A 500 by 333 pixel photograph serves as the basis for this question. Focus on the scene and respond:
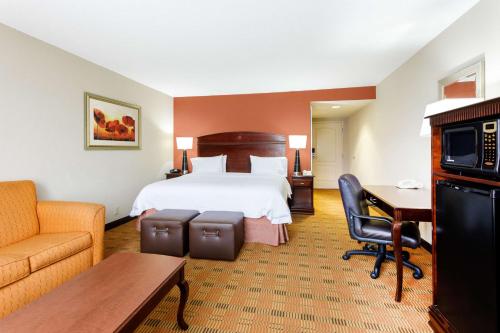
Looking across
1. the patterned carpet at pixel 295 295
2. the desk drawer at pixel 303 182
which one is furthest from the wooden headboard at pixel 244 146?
the patterned carpet at pixel 295 295

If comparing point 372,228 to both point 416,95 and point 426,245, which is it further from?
point 416,95

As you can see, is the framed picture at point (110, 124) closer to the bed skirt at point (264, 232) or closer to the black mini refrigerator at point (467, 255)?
the bed skirt at point (264, 232)

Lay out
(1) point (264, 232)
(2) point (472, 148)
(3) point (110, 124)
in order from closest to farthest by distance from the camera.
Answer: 1. (2) point (472, 148)
2. (1) point (264, 232)
3. (3) point (110, 124)

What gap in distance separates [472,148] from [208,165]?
4.43 meters

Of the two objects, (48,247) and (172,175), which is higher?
(172,175)

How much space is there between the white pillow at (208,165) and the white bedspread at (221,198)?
1.50m

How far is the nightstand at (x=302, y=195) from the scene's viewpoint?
194 inches

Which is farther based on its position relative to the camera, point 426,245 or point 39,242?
point 426,245

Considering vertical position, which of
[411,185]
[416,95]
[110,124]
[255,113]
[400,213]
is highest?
[255,113]

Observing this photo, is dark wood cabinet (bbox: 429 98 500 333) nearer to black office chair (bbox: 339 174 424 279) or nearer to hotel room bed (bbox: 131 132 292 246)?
black office chair (bbox: 339 174 424 279)

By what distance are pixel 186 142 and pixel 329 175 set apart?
4811 millimetres

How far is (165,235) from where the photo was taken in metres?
2.95

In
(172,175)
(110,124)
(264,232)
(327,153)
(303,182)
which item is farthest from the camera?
(327,153)

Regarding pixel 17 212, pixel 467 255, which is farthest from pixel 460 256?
pixel 17 212
